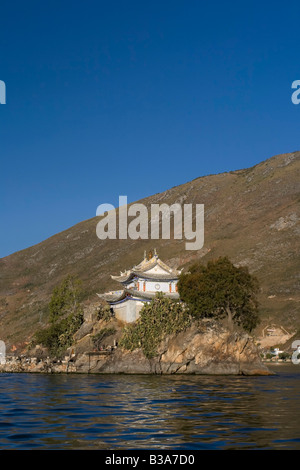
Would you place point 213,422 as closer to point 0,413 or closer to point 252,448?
point 252,448

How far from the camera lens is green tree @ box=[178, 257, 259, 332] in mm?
74438

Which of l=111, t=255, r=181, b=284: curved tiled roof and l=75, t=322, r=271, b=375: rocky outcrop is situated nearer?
l=75, t=322, r=271, b=375: rocky outcrop

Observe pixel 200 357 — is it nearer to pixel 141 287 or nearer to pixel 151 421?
pixel 141 287

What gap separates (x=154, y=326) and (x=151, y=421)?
48.5 metres

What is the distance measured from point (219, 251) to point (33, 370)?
10528 cm

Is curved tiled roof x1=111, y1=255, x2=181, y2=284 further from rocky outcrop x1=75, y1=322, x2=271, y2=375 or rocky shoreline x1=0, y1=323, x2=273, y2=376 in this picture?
rocky outcrop x1=75, y1=322, x2=271, y2=375

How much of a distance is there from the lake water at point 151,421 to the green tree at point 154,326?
1259 inches

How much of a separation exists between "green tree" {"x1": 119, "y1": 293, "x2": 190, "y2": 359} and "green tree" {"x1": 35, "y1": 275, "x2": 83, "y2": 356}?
18.2 m

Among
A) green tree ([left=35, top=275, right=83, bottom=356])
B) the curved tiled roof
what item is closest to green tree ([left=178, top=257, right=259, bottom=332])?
the curved tiled roof

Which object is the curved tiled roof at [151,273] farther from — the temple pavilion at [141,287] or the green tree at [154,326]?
the green tree at [154,326]

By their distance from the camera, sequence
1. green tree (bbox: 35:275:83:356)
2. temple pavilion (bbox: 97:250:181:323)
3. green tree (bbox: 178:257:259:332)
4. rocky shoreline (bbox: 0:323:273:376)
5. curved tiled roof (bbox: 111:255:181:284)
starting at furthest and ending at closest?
curved tiled roof (bbox: 111:255:181:284)
green tree (bbox: 35:275:83:356)
temple pavilion (bbox: 97:250:181:323)
green tree (bbox: 178:257:259:332)
rocky shoreline (bbox: 0:323:273:376)

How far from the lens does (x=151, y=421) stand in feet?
85.0

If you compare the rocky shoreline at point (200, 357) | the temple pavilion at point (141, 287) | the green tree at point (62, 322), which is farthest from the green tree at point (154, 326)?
the green tree at point (62, 322)
